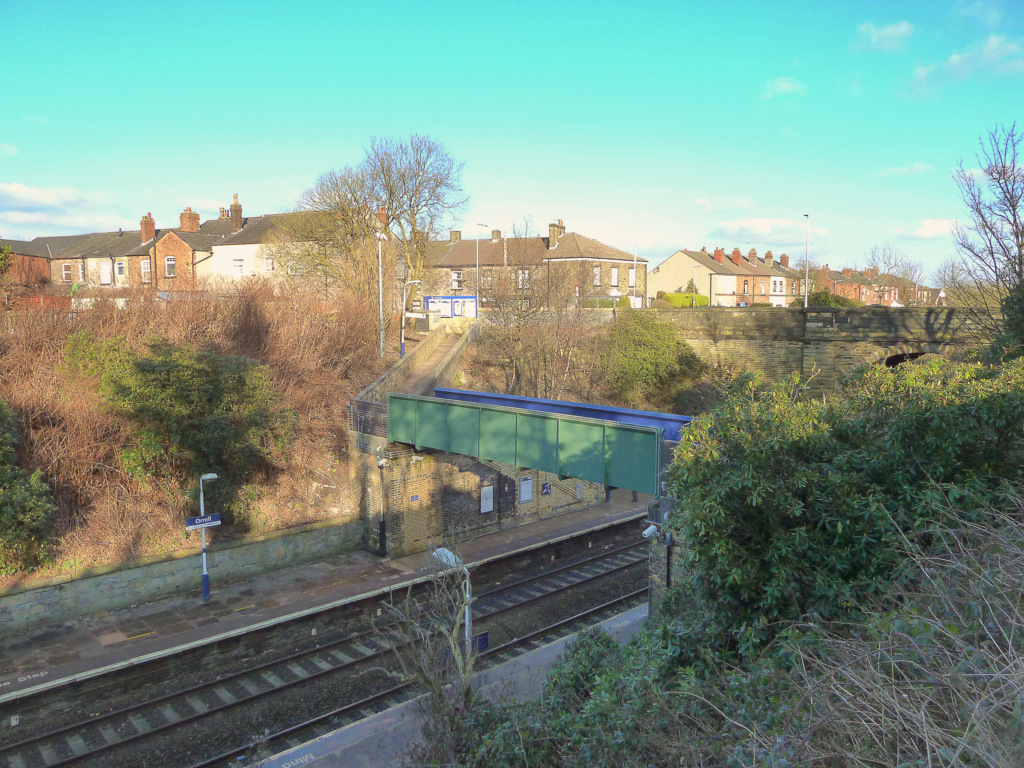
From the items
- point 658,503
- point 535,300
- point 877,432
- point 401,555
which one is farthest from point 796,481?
point 535,300

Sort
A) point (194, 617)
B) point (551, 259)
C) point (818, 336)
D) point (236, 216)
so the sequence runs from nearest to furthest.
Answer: point (194, 617) < point (818, 336) < point (551, 259) < point (236, 216)

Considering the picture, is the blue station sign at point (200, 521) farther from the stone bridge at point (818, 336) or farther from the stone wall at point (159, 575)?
the stone bridge at point (818, 336)

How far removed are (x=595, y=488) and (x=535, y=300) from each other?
1058 cm

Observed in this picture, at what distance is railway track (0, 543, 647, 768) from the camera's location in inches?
426

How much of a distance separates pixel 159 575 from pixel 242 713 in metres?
5.57

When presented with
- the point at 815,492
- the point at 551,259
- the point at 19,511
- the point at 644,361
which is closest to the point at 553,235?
the point at 551,259

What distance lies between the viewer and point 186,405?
54.8 feet

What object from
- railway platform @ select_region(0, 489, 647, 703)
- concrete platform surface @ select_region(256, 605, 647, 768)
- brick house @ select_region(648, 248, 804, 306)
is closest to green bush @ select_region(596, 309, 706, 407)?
railway platform @ select_region(0, 489, 647, 703)

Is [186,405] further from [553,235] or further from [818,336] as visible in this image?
[553,235]

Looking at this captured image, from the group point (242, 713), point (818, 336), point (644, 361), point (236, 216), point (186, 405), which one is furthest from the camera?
point (236, 216)

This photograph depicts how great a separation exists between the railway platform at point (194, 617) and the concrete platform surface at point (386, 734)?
2715 mm

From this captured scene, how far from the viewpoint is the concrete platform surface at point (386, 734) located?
34.1 ft

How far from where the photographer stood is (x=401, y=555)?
19672 mm

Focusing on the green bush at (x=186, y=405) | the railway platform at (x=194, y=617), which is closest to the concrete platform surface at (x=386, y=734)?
the railway platform at (x=194, y=617)
